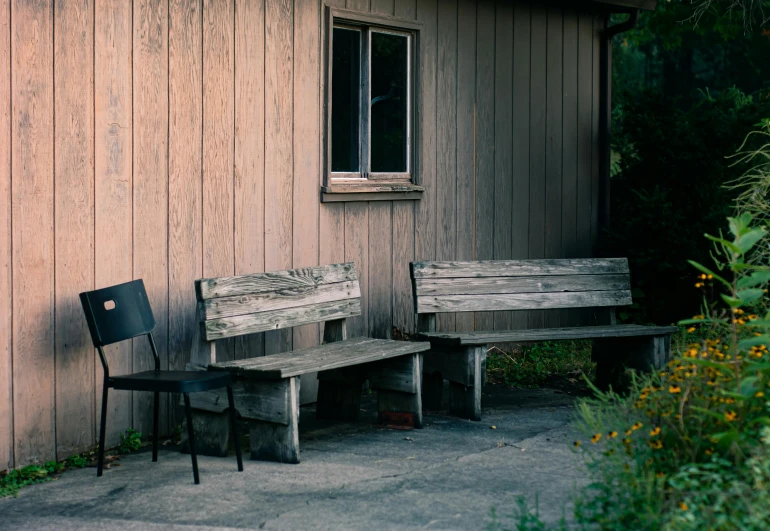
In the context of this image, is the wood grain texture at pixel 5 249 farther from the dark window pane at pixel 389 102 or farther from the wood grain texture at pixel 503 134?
the wood grain texture at pixel 503 134

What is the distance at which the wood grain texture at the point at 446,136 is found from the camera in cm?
828

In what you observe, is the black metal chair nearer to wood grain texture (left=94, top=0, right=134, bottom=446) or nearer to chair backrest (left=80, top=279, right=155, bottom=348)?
chair backrest (left=80, top=279, right=155, bottom=348)

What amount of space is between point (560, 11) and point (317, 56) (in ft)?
10.7

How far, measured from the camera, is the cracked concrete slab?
14.7 ft

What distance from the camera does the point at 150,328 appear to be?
222 inches

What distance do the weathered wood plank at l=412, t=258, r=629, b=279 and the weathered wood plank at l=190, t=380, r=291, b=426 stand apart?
5.99ft

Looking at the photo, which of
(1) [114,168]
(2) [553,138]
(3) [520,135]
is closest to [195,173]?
(1) [114,168]

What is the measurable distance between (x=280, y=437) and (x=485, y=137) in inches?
158

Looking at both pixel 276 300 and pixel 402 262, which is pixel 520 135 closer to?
pixel 402 262

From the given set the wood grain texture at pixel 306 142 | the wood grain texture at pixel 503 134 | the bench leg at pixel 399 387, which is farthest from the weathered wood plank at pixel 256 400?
the wood grain texture at pixel 503 134

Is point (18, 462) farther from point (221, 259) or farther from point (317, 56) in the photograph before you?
point (317, 56)

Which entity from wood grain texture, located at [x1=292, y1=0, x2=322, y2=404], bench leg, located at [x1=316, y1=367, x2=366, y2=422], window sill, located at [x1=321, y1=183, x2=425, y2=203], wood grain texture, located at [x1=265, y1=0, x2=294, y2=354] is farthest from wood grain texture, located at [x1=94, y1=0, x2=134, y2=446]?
window sill, located at [x1=321, y1=183, x2=425, y2=203]

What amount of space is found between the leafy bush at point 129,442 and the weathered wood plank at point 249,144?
973 millimetres

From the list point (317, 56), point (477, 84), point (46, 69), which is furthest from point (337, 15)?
point (46, 69)
